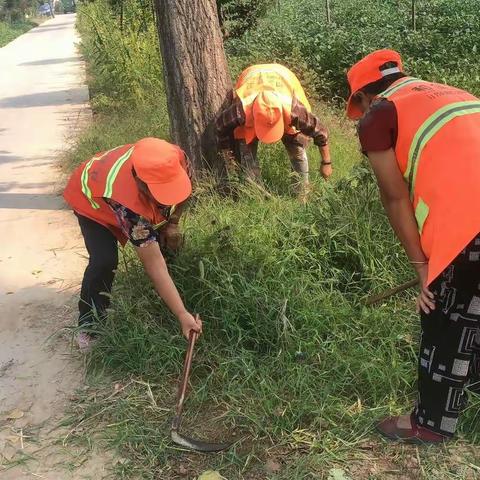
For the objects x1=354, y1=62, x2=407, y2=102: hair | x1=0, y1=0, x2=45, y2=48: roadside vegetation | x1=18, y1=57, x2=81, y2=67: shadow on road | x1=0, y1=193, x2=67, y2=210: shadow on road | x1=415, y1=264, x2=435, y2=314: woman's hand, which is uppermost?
x1=0, y1=0, x2=45, y2=48: roadside vegetation

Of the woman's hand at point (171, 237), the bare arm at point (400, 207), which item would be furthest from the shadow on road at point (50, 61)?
the bare arm at point (400, 207)

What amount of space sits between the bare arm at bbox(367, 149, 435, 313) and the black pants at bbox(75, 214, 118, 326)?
4.60ft

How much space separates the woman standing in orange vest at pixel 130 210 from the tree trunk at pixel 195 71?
1.37 meters

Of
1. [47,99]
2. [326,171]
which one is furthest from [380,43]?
[47,99]

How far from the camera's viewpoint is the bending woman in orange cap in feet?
11.8

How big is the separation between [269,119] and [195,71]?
854mm

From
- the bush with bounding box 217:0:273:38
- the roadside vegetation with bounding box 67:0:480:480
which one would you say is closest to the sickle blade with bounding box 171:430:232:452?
the roadside vegetation with bounding box 67:0:480:480

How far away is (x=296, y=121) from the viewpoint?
12.2 ft

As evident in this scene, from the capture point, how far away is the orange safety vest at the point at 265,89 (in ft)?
12.2

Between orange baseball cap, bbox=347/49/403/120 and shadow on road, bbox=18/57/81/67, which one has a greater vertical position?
orange baseball cap, bbox=347/49/403/120

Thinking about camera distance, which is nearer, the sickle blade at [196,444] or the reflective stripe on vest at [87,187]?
the sickle blade at [196,444]

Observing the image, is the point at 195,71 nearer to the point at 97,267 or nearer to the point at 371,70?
the point at 97,267

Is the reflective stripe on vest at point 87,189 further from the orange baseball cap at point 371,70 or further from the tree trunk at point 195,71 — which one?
the tree trunk at point 195,71

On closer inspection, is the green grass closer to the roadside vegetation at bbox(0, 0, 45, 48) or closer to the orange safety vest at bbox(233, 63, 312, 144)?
the roadside vegetation at bbox(0, 0, 45, 48)
